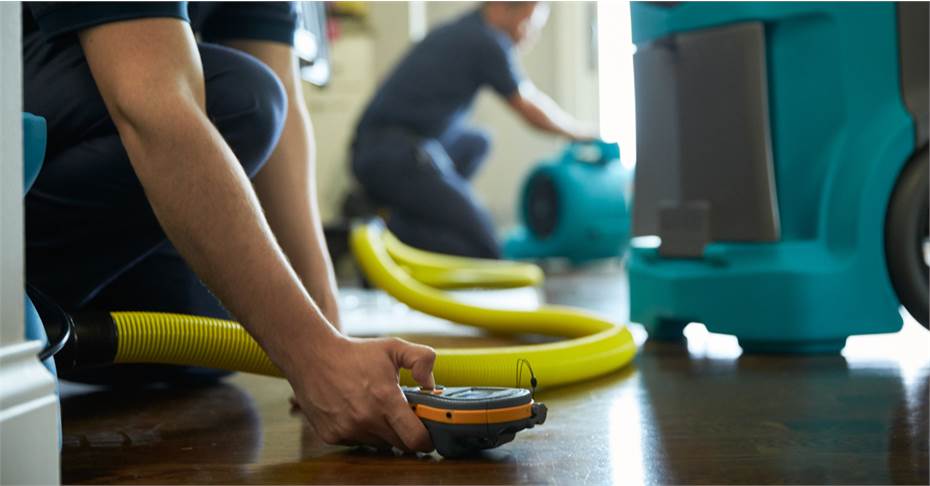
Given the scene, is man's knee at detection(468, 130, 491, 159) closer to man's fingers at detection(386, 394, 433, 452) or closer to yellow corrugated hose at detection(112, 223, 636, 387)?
yellow corrugated hose at detection(112, 223, 636, 387)

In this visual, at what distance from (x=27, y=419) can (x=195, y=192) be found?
0.81 feet

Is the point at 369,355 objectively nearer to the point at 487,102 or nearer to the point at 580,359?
the point at 580,359

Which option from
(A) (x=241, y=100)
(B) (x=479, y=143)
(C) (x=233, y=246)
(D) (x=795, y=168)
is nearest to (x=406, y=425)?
(C) (x=233, y=246)

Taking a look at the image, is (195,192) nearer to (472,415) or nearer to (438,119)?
(472,415)

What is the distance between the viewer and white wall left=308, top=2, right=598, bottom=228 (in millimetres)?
5750

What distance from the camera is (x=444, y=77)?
12.4 feet

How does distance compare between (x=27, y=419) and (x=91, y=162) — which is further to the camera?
(x=91, y=162)

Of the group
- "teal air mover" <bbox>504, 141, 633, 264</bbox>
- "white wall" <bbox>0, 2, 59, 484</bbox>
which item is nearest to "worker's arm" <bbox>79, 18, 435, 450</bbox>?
"white wall" <bbox>0, 2, 59, 484</bbox>

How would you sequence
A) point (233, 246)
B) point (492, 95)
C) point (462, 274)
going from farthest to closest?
point (492, 95)
point (462, 274)
point (233, 246)

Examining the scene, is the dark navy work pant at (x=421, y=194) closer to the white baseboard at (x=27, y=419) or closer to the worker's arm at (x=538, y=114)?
the worker's arm at (x=538, y=114)

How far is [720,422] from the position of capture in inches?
42.9

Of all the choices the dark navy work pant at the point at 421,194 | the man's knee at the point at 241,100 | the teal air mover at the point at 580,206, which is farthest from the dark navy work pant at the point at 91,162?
the teal air mover at the point at 580,206

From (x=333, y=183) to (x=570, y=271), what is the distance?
2.00 m

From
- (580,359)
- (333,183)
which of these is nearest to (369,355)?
(580,359)
